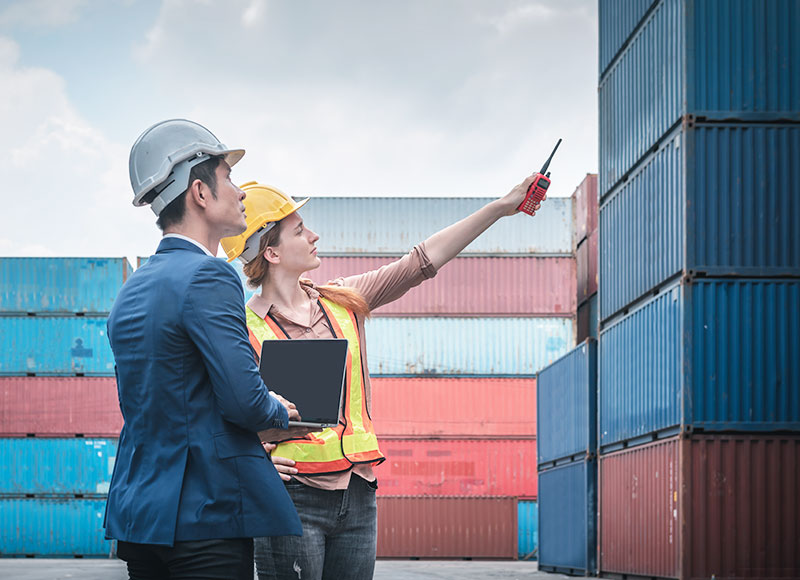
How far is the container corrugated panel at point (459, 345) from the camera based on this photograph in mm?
31531

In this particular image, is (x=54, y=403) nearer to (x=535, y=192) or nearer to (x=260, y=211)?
(x=260, y=211)

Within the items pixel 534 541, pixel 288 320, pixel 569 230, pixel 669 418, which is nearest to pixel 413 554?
pixel 534 541

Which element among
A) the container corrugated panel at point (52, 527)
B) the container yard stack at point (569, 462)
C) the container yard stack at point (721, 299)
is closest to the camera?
the container yard stack at point (721, 299)

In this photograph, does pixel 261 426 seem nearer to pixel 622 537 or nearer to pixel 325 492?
pixel 325 492

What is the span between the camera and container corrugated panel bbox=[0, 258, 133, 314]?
106 feet

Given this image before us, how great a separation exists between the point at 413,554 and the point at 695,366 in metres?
18.9

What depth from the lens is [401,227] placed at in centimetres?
3209

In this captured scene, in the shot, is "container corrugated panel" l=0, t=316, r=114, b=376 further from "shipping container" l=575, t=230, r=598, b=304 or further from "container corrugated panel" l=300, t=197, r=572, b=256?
"shipping container" l=575, t=230, r=598, b=304

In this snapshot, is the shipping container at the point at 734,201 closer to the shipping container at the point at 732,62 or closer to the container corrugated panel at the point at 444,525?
the shipping container at the point at 732,62

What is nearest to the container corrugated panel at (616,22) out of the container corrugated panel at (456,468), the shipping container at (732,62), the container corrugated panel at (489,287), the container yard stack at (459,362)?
the shipping container at (732,62)

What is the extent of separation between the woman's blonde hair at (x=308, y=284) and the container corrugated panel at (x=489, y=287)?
27.9 m

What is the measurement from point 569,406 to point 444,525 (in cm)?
1066

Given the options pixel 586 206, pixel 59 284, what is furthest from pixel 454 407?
pixel 59 284

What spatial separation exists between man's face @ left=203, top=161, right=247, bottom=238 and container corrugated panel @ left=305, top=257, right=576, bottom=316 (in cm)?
2872
